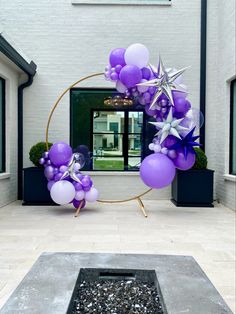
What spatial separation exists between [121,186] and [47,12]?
4085mm

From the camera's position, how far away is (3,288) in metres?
2.86

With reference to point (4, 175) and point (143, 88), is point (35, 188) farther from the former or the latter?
point (143, 88)

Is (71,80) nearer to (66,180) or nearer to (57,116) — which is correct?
(57,116)

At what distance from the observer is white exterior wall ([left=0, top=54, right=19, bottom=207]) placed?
690cm

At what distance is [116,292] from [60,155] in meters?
4.18

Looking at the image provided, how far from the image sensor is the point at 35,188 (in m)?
6.94

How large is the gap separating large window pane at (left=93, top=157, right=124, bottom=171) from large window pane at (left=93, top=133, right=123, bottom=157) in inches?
3.6

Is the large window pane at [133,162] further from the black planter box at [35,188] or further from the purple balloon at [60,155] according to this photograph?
the purple balloon at [60,155]

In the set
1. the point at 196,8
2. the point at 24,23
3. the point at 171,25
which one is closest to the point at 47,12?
the point at 24,23

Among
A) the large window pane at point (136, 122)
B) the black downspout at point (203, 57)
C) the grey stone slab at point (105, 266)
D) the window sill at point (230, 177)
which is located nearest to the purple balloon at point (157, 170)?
the window sill at point (230, 177)

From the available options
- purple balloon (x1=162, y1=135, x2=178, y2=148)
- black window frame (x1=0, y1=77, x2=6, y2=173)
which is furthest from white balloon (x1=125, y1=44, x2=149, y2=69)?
black window frame (x1=0, y1=77, x2=6, y2=173)

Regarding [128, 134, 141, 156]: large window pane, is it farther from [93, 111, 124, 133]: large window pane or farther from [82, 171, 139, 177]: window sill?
[82, 171, 139, 177]: window sill

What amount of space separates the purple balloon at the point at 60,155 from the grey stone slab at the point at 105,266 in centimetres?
366

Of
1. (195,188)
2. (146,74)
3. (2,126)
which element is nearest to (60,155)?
(146,74)
